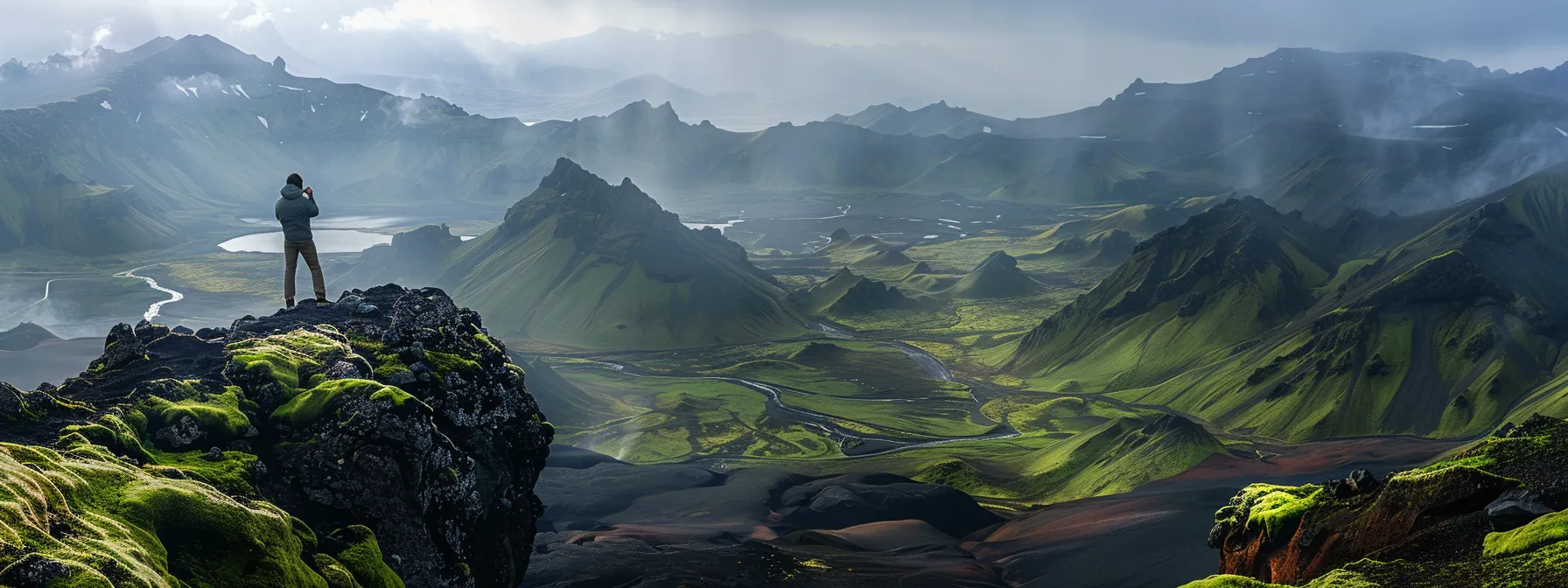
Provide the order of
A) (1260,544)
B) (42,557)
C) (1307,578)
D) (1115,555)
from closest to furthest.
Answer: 1. (42,557)
2. (1307,578)
3. (1260,544)
4. (1115,555)

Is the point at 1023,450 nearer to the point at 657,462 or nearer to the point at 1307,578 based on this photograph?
the point at 657,462

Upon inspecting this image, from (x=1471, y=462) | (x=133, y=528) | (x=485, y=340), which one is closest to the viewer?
(x=133, y=528)

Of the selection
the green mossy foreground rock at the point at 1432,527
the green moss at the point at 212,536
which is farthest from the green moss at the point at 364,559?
the green mossy foreground rock at the point at 1432,527

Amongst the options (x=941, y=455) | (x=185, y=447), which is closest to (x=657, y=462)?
(x=941, y=455)

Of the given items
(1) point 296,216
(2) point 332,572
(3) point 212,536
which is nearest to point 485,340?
Result: (1) point 296,216

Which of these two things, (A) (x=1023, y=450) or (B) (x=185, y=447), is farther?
(A) (x=1023, y=450)

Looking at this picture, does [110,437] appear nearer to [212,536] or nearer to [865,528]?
[212,536]
